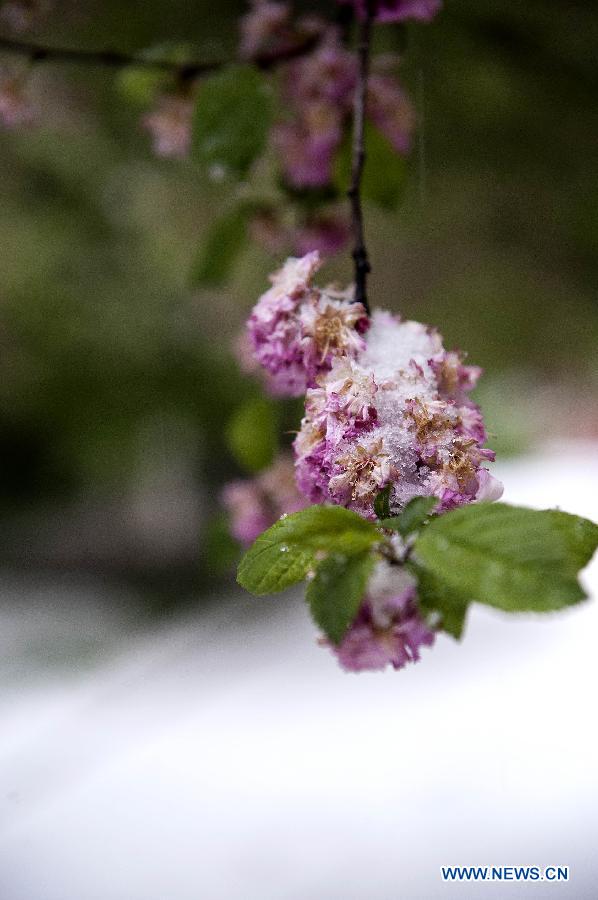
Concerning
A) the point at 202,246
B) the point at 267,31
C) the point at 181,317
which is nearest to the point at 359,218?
the point at 267,31

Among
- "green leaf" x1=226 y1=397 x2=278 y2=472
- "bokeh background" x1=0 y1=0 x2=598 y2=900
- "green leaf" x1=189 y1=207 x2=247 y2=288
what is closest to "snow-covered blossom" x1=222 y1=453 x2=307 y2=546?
"green leaf" x1=226 y1=397 x2=278 y2=472

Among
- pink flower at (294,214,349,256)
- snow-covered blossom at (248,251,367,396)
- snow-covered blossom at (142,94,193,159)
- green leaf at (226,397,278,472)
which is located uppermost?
snow-covered blossom at (142,94,193,159)

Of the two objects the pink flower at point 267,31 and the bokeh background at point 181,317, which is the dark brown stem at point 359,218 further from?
the bokeh background at point 181,317

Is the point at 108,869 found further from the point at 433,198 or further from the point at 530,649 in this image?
the point at 433,198

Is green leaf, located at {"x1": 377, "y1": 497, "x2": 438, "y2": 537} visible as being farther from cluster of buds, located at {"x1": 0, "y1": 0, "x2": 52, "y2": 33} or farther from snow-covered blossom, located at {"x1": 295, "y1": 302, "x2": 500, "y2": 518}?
cluster of buds, located at {"x1": 0, "y1": 0, "x2": 52, "y2": 33}

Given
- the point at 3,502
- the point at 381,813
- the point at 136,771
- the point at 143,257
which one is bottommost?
the point at 381,813

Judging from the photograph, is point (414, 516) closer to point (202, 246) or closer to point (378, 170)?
point (378, 170)

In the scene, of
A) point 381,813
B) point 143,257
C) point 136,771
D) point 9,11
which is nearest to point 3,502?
point 143,257
